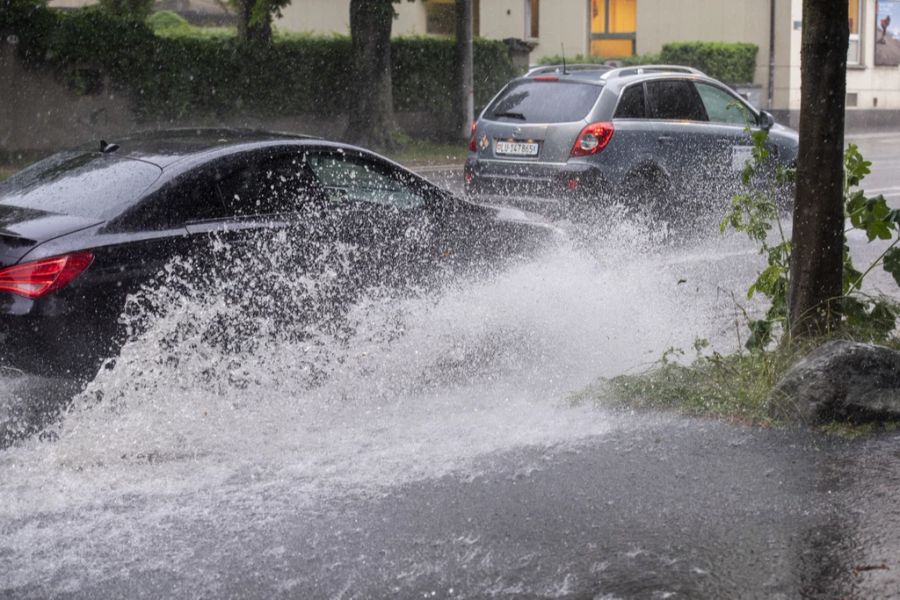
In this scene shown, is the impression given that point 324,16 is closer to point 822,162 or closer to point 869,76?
point 869,76

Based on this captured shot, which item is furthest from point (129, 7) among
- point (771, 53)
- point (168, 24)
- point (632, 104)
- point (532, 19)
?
point (771, 53)

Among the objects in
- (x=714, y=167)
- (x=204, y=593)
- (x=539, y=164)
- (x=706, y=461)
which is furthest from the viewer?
(x=714, y=167)

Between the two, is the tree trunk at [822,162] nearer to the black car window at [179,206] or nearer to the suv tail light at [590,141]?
the black car window at [179,206]

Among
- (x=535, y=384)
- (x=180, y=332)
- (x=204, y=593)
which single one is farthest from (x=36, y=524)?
(x=535, y=384)

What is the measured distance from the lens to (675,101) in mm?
12961

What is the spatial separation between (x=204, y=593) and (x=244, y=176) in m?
3.23

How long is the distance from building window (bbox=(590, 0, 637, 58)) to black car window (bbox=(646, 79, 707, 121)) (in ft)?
79.1

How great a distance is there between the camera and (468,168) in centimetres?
1280

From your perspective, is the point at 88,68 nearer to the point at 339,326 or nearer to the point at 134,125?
the point at 134,125

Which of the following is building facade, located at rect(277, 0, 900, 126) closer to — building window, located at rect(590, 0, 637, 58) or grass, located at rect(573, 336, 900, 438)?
building window, located at rect(590, 0, 637, 58)

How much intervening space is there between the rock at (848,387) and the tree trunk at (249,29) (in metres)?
20.1

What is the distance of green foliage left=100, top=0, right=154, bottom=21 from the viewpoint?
936 inches

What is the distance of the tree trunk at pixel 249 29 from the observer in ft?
80.3

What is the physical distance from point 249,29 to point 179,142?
1826 centimetres
